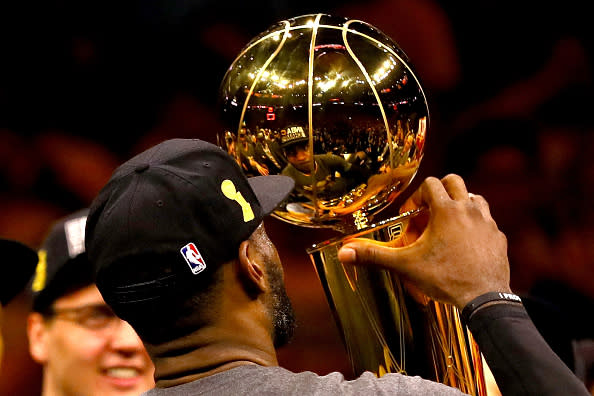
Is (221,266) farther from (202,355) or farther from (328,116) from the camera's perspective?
(328,116)

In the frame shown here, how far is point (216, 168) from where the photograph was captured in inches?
54.1

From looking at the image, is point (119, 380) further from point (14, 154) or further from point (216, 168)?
point (14, 154)

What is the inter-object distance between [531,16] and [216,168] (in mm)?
2953

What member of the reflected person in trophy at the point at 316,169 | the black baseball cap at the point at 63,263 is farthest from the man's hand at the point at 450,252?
the black baseball cap at the point at 63,263

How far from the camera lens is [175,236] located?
131 centimetres

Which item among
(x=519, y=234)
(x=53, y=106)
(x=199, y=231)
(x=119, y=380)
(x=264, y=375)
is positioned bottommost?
(x=519, y=234)

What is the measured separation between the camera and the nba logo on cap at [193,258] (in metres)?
1.31

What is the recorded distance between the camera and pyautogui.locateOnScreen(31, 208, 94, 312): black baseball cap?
8.03 feet

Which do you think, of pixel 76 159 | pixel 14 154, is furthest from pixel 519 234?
pixel 14 154

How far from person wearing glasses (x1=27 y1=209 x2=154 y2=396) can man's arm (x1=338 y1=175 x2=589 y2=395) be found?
4.20 feet

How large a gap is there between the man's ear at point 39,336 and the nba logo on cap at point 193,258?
4.57 ft

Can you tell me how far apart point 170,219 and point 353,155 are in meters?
0.31

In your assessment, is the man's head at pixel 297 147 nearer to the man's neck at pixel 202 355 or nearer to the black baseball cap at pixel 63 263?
the man's neck at pixel 202 355

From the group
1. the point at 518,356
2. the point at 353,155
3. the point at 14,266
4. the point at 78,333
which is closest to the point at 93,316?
the point at 78,333
